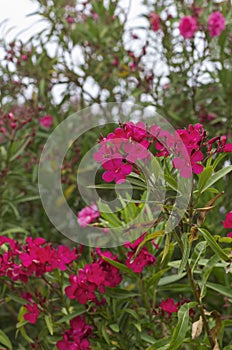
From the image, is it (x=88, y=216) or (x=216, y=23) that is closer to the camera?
(x=88, y=216)

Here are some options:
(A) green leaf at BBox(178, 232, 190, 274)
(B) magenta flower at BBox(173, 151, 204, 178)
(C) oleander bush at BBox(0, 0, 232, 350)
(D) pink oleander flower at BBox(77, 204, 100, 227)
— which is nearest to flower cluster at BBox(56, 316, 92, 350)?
(C) oleander bush at BBox(0, 0, 232, 350)

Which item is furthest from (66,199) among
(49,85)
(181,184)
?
(181,184)

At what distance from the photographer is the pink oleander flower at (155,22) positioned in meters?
2.34

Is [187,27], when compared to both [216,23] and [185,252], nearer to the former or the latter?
[216,23]

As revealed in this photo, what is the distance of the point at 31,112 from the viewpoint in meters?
2.34

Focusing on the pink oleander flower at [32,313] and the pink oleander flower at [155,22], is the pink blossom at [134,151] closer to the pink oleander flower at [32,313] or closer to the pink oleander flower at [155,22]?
the pink oleander flower at [32,313]

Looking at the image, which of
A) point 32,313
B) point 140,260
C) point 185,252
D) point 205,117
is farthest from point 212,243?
point 205,117

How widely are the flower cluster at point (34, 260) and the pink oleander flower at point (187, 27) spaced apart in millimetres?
1067

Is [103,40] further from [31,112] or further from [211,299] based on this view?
[211,299]

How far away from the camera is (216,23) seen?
2.14m

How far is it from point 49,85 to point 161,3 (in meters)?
0.57

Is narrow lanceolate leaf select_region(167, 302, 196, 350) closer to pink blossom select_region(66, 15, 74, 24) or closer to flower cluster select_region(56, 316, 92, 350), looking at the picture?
flower cluster select_region(56, 316, 92, 350)

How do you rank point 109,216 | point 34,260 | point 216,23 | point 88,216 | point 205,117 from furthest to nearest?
point 205,117 < point 216,23 < point 88,216 < point 109,216 < point 34,260

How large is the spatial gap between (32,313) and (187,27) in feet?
3.92
